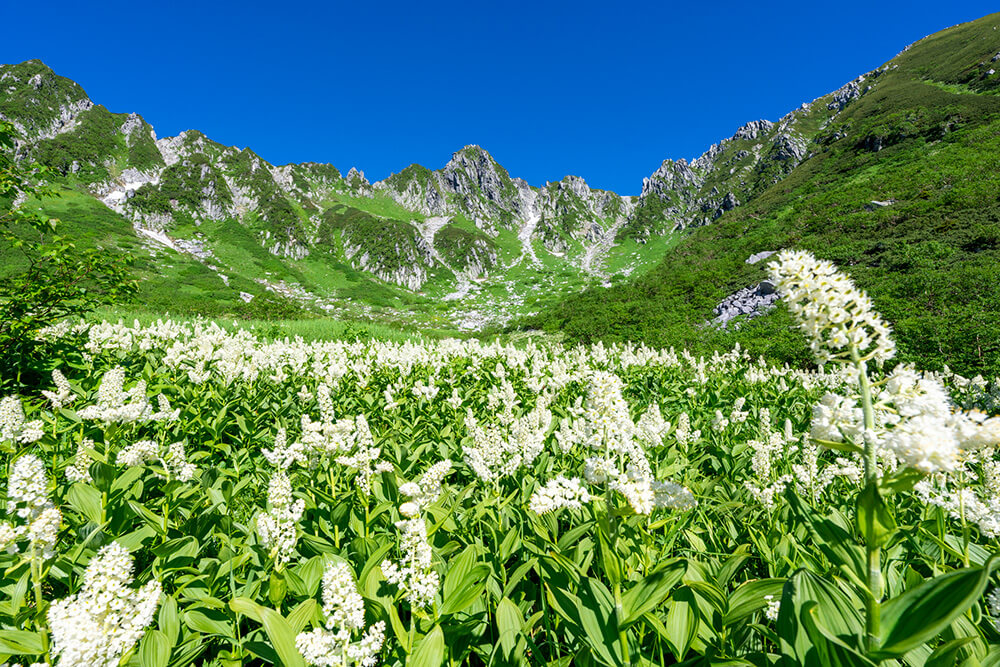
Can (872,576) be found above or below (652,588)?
above

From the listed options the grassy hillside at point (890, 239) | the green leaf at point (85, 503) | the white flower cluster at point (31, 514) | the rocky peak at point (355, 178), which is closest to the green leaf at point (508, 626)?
the white flower cluster at point (31, 514)

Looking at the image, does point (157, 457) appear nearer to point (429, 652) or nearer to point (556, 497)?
point (429, 652)

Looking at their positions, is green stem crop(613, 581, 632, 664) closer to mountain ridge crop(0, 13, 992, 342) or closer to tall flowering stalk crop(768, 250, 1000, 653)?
tall flowering stalk crop(768, 250, 1000, 653)

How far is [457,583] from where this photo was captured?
90.7 inches

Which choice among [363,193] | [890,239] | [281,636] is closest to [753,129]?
[890,239]

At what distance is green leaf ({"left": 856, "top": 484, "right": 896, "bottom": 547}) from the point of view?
1.27 meters

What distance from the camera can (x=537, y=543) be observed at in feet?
9.82

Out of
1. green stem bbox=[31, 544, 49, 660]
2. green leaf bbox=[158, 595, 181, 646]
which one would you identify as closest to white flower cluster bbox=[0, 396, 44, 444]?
green stem bbox=[31, 544, 49, 660]

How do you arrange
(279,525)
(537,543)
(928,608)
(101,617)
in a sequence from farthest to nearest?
(537,543), (279,525), (101,617), (928,608)

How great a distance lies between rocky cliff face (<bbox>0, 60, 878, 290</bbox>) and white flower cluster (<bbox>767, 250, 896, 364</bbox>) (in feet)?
260

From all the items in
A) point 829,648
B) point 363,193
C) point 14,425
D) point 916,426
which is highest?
point 363,193

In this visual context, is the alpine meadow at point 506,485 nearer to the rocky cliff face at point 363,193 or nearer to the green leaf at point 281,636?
the green leaf at point 281,636

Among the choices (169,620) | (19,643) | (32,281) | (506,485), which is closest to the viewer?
(19,643)

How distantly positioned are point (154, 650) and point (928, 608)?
3189mm
